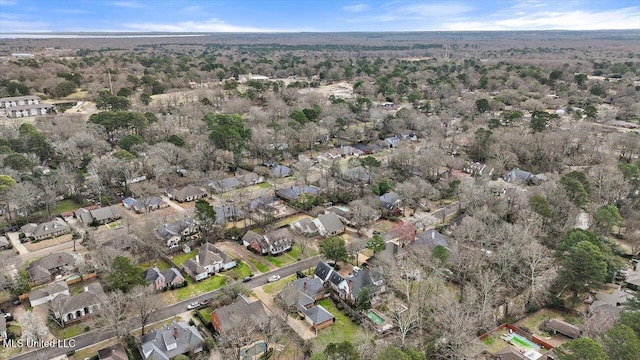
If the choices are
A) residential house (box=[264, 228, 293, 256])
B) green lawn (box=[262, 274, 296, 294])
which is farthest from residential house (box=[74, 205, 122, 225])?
green lawn (box=[262, 274, 296, 294])

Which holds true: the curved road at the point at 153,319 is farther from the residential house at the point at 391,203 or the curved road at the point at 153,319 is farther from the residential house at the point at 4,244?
the residential house at the point at 4,244

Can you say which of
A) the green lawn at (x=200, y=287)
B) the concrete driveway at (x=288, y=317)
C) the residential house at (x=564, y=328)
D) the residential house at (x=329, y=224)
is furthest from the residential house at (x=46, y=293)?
the residential house at (x=564, y=328)

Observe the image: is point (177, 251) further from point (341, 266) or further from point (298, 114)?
point (298, 114)

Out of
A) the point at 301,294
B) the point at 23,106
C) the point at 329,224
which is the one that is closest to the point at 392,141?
the point at 329,224

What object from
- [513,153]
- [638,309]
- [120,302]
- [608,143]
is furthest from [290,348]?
[608,143]

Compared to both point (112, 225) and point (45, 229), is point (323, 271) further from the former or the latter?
point (45, 229)

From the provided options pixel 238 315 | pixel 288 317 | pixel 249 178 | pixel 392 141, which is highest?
pixel 392 141

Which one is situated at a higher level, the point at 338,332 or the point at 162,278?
the point at 162,278
